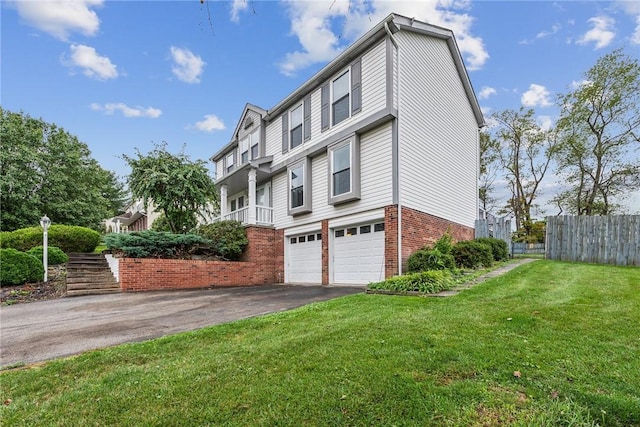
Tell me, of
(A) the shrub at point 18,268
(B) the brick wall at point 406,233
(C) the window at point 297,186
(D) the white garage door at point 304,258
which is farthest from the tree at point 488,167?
(A) the shrub at point 18,268

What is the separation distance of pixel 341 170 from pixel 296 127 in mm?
3748

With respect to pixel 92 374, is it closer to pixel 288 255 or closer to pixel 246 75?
pixel 246 75

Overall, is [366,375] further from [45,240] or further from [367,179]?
[45,240]

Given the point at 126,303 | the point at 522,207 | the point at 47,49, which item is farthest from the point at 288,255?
the point at 522,207

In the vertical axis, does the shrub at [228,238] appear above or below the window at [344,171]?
below

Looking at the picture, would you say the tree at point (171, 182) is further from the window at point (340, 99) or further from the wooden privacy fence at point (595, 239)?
the wooden privacy fence at point (595, 239)

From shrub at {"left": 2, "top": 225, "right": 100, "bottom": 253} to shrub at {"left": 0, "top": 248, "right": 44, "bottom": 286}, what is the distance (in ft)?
17.6

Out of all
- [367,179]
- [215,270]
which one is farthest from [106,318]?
[367,179]

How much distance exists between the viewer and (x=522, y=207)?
25875mm

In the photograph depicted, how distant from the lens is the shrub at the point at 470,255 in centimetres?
1047

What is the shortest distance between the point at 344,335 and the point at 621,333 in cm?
313

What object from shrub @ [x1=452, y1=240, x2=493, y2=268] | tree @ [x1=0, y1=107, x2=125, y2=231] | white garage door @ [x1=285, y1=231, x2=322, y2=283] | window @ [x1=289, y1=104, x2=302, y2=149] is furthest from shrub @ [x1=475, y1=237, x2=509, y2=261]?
tree @ [x1=0, y1=107, x2=125, y2=231]

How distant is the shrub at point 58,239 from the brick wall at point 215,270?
8216 mm

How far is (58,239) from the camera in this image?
16.5 m
